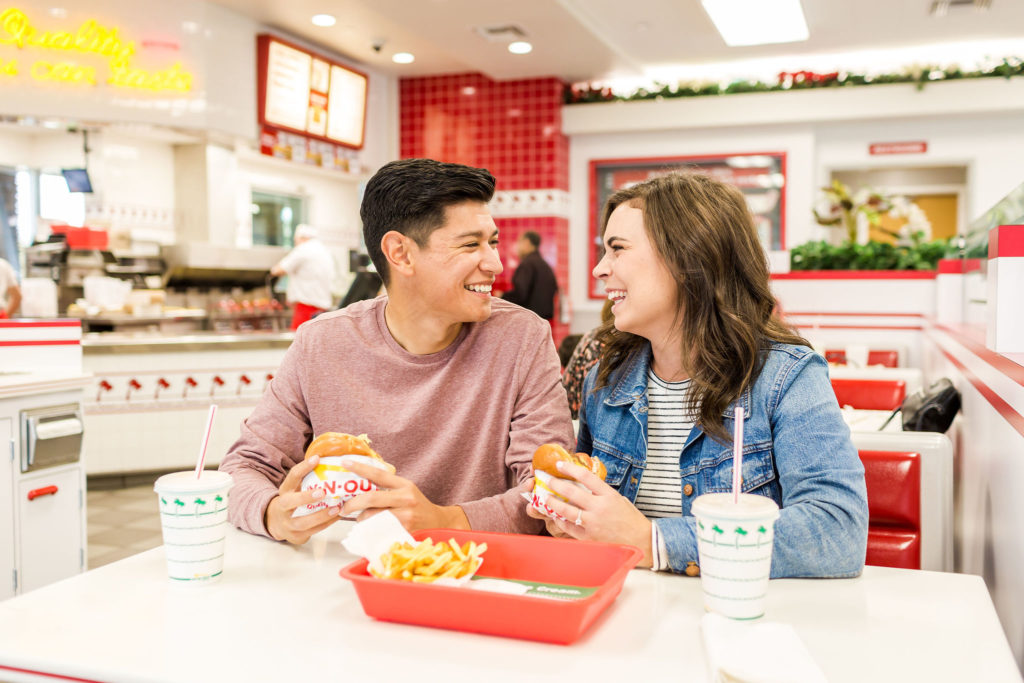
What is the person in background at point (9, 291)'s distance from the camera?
6.39 meters

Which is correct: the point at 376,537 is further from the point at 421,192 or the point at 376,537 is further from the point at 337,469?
→ the point at 421,192

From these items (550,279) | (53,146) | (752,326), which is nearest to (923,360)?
(550,279)

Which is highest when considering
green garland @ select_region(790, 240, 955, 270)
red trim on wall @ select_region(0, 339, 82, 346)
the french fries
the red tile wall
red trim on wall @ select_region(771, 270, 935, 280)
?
the red tile wall

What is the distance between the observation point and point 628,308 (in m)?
1.73

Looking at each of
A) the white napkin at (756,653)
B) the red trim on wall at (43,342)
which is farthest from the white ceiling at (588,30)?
the white napkin at (756,653)

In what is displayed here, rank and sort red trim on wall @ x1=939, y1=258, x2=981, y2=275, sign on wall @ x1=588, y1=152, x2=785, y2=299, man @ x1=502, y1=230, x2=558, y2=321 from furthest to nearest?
sign on wall @ x1=588, y1=152, x2=785, y2=299 → man @ x1=502, y1=230, x2=558, y2=321 → red trim on wall @ x1=939, y1=258, x2=981, y2=275

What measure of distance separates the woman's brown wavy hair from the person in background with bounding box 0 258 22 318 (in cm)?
591

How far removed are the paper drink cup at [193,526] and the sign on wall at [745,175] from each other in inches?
316

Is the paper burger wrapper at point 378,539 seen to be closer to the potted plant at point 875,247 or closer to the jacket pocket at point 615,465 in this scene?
the jacket pocket at point 615,465

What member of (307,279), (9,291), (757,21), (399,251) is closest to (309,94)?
(307,279)

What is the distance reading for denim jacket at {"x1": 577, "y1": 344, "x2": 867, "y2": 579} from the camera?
1357 millimetres

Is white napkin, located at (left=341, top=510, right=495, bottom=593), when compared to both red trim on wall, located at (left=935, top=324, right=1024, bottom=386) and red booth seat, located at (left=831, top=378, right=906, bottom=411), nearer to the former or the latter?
red trim on wall, located at (left=935, top=324, right=1024, bottom=386)

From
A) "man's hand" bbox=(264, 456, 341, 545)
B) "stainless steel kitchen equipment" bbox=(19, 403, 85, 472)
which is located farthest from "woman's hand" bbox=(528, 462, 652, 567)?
"stainless steel kitchen equipment" bbox=(19, 403, 85, 472)

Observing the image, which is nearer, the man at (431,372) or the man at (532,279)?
the man at (431,372)
